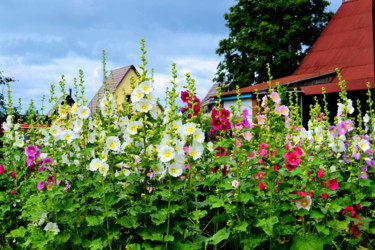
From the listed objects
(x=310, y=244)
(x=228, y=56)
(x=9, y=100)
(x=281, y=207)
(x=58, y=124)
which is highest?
(x=228, y=56)

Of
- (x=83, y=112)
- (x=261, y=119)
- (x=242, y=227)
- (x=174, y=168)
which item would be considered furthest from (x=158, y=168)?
(x=261, y=119)

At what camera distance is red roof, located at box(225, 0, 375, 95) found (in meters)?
16.8

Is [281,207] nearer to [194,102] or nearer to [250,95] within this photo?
[194,102]

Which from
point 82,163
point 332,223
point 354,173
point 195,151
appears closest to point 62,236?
point 82,163

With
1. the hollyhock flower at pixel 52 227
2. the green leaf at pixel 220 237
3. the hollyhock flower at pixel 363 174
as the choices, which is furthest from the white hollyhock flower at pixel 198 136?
the hollyhock flower at pixel 363 174

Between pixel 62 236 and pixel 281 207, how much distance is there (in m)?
1.69

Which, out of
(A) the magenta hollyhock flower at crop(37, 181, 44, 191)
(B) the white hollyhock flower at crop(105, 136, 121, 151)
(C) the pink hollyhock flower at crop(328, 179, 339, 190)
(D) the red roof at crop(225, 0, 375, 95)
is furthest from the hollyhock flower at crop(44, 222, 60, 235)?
(D) the red roof at crop(225, 0, 375, 95)

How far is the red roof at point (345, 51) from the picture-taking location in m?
16.8

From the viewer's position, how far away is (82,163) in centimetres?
346

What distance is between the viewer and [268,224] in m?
2.74

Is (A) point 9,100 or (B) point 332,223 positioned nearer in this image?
(B) point 332,223

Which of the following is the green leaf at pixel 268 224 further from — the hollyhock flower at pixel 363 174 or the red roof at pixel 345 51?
the red roof at pixel 345 51

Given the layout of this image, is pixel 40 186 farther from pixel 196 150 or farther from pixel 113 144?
pixel 196 150

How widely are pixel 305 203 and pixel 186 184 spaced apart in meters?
0.88
